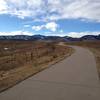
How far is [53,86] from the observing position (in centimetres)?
794

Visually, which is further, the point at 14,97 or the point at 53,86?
the point at 53,86

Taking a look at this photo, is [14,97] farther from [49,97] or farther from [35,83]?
[35,83]

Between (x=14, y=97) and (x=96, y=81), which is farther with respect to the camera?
(x=96, y=81)

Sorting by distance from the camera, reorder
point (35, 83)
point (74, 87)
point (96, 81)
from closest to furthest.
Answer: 1. point (74, 87)
2. point (35, 83)
3. point (96, 81)

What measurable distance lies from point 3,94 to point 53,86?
1995 mm

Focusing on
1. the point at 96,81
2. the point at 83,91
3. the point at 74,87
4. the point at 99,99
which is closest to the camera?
the point at 99,99

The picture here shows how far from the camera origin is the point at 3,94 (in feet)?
22.0

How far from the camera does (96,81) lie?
9086 mm

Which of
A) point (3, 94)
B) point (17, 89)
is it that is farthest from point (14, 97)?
point (17, 89)

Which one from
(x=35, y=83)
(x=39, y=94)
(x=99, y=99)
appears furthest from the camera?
(x=35, y=83)

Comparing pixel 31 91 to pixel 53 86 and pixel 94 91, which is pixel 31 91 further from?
pixel 94 91

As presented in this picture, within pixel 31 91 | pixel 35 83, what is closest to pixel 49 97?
pixel 31 91

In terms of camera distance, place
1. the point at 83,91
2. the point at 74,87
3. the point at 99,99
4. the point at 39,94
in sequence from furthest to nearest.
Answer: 1. the point at 74,87
2. the point at 83,91
3. the point at 39,94
4. the point at 99,99

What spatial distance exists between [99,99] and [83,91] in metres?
1.04
